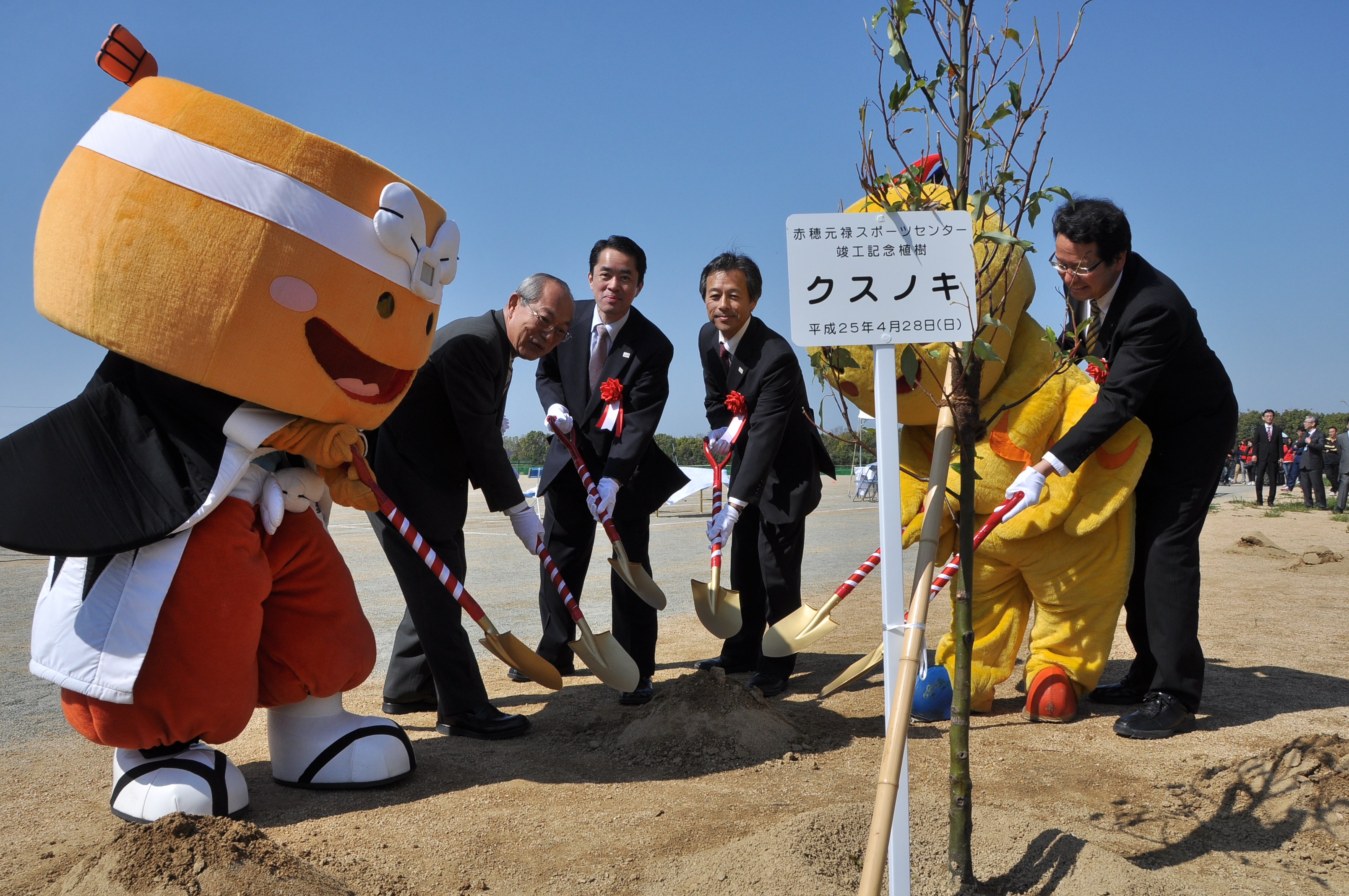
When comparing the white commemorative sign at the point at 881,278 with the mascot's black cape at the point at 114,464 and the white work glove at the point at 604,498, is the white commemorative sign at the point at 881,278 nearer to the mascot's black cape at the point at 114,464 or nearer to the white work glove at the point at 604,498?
the mascot's black cape at the point at 114,464

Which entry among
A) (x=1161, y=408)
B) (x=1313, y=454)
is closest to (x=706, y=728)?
(x=1161, y=408)

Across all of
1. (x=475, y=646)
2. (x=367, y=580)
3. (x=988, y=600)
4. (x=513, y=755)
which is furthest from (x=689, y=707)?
(x=367, y=580)

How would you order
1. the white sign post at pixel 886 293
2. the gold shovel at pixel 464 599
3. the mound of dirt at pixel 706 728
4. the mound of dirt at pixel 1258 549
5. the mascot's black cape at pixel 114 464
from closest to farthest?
the white sign post at pixel 886 293, the mascot's black cape at pixel 114 464, the gold shovel at pixel 464 599, the mound of dirt at pixel 706 728, the mound of dirt at pixel 1258 549

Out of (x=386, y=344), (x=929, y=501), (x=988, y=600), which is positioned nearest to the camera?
(x=929, y=501)

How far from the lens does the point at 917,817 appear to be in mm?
2707

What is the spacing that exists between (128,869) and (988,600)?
3403 millimetres

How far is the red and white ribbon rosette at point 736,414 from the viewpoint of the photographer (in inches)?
186

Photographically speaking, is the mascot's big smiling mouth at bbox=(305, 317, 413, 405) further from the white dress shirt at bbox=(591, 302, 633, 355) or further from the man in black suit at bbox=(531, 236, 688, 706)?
the white dress shirt at bbox=(591, 302, 633, 355)

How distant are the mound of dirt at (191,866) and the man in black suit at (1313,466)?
1947 centimetres

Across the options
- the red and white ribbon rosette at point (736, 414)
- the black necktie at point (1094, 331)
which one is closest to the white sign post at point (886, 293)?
the black necktie at point (1094, 331)

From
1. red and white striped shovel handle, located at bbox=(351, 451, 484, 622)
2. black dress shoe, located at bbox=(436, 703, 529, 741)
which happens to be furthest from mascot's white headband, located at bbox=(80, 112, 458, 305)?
black dress shoe, located at bbox=(436, 703, 529, 741)

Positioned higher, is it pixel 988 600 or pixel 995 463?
pixel 995 463

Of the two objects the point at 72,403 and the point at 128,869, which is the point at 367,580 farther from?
the point at 128,869

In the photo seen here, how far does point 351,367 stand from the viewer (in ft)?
9.75
